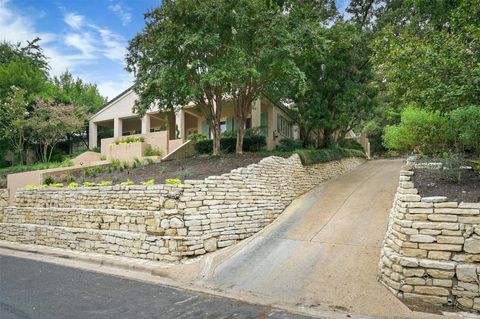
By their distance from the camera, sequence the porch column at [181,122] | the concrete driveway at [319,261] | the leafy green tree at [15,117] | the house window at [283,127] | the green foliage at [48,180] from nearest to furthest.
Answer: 1. the concrete driveway at [319,261]
2. the green foliage at [48,180]
3. the house window at [283,127]
4. the porch column at [181,122]
5. the leafy green tree at [15,117]

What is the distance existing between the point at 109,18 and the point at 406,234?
36.8 ft

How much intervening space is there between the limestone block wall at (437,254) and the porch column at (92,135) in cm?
2302

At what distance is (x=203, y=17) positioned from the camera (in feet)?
34.0

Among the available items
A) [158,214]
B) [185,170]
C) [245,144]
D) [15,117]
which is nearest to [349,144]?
[245,144]

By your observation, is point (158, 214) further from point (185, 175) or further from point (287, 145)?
point (287, 145)

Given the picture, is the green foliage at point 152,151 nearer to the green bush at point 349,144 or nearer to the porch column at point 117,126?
the porch column at point 117,126

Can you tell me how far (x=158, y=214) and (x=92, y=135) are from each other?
18.9 metres

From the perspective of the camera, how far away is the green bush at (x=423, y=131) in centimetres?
924

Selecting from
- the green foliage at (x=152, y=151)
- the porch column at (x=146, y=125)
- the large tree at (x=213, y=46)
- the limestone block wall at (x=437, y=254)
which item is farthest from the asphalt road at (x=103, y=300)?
the porch column at (x=146, y=125)

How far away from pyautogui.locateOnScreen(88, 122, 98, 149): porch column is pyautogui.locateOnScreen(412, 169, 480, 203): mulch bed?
2229cm

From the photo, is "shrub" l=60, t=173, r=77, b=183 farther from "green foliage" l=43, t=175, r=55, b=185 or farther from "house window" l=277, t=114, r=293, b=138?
"house window" l=277, t=114, r=293, b=138

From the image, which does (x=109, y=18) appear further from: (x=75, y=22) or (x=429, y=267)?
(x=429, y=267)

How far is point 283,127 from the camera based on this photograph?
1853 centimetres

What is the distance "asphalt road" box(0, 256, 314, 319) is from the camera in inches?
189
